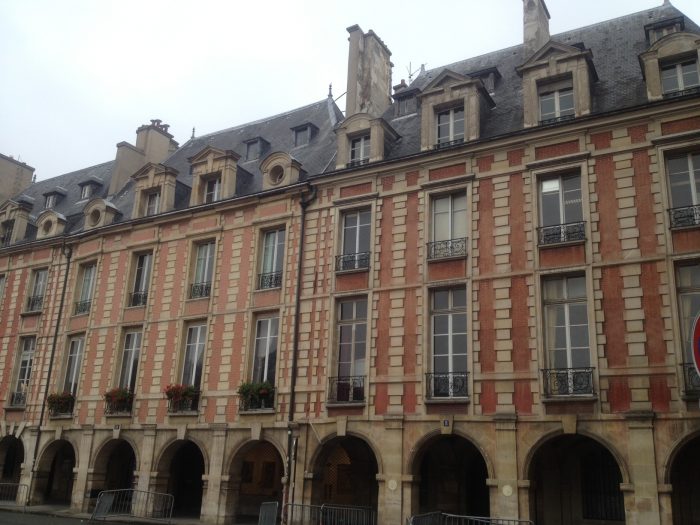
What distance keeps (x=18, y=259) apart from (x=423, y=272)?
16.6 meters

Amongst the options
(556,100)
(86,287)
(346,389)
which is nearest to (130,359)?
(86,287)

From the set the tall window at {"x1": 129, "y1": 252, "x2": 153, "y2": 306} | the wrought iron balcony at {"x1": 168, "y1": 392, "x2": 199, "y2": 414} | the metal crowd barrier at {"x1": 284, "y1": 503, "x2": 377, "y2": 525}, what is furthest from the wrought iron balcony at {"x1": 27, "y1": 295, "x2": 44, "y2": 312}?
the metal crowd barrier at {"x1": 284, "y1": 503, "x2": 377, "y2": 525}

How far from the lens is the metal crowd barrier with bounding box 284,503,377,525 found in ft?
52.6

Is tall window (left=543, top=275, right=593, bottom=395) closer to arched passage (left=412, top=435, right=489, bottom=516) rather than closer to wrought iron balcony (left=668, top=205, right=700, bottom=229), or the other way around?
wrought iron balcony (left=668, top=205, right=700, bottom=229)

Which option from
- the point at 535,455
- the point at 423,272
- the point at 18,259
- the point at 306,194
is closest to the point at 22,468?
the point at 18,259

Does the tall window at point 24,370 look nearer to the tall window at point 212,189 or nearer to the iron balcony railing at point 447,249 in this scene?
the tall window at point 212,189

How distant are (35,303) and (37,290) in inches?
21.7

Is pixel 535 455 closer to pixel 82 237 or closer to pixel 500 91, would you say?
pixel 500 91

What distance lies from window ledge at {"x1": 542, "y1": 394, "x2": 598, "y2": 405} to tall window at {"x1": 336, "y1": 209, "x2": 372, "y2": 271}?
5.55m

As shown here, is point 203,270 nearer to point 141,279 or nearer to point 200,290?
point 200,290

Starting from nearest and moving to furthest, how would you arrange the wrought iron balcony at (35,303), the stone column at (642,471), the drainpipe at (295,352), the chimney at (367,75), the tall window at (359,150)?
the stone column at (642,471) → the drainpipe at (295,352) → the tall window at (359,150) → the chimney at (367,75) → the wrought iron balcony at (35,303)

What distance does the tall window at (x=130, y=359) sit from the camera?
2100 centimetres

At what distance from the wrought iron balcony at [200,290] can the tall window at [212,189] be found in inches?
106

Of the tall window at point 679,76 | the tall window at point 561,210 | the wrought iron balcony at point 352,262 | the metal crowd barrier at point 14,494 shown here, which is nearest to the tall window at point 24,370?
the metal crowd barrier at point 14,494
